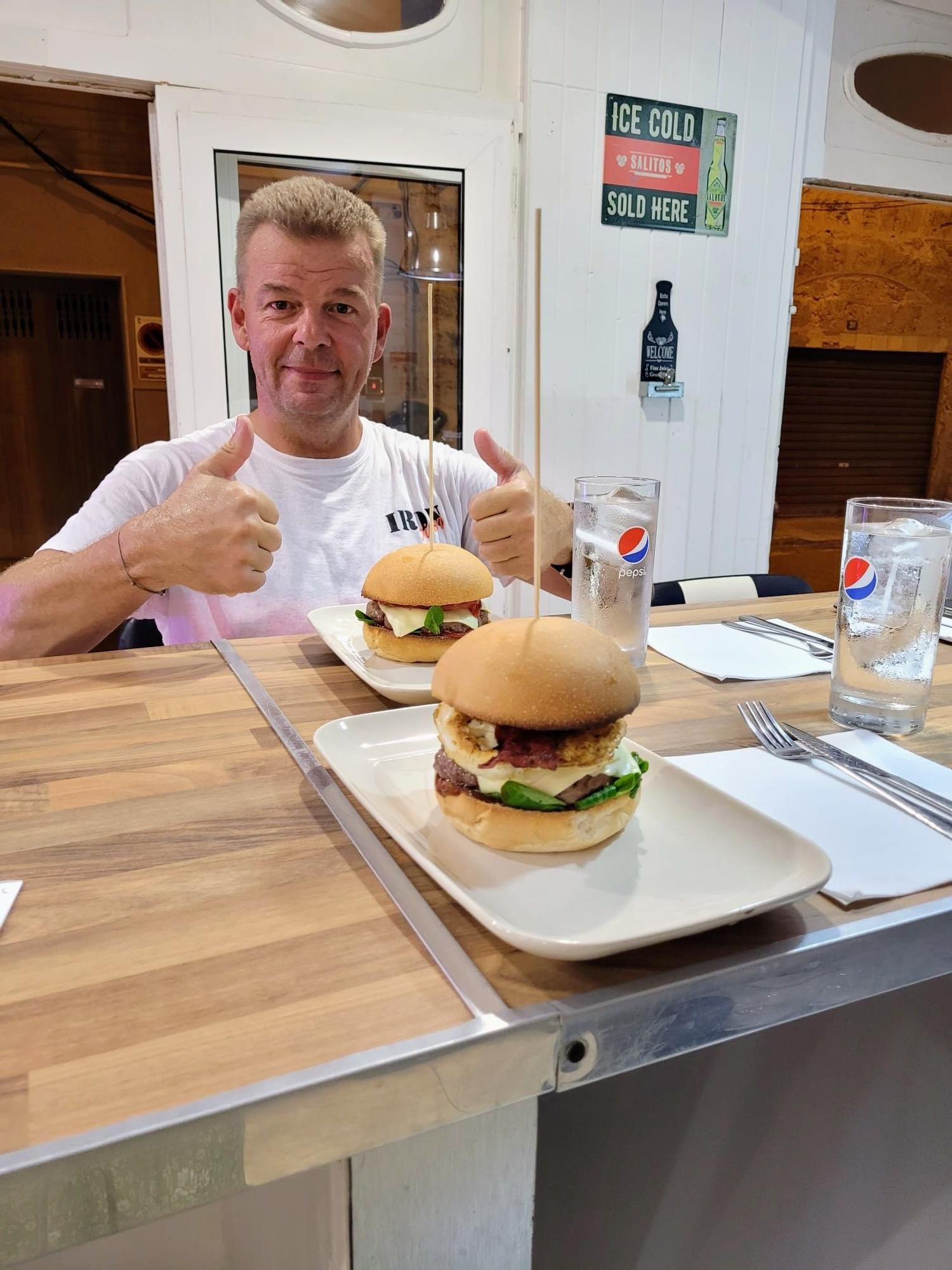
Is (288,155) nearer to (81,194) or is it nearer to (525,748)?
(525,748)

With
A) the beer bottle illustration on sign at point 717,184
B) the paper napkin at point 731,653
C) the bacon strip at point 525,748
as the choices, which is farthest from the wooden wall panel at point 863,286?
the bacon strip at point 525,748

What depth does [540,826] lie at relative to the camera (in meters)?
0.75

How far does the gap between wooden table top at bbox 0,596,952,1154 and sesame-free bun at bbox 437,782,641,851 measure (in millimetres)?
68

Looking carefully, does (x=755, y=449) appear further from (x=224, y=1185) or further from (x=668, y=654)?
(x=224, y=1185)

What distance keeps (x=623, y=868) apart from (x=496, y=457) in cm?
112

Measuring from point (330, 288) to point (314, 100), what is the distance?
1405mm

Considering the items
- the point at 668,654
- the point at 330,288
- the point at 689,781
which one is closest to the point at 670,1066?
the point at 689,781

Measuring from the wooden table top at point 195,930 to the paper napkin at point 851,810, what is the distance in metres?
0.03

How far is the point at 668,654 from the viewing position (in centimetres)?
144

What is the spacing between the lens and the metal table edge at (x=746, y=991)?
1.92ft

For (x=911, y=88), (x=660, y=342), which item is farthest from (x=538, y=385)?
(x=911, y=88)

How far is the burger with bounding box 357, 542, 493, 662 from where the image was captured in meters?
1.26

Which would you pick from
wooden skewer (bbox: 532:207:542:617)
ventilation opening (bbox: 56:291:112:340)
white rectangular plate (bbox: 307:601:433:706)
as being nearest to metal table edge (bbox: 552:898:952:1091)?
wooden skewer (bbox: 532:207:542:617)

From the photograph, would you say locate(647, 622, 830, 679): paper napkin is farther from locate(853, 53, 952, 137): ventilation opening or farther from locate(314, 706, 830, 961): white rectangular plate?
locate(853, 53, 952, 137): ventilation opening
